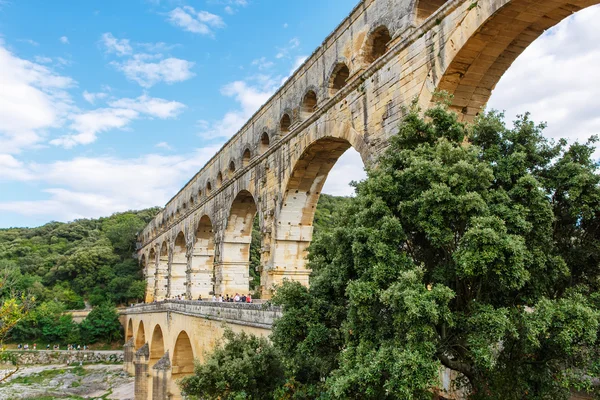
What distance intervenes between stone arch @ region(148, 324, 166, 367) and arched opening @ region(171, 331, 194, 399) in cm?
498

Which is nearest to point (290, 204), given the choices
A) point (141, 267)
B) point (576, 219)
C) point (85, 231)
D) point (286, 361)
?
point (286, 361)

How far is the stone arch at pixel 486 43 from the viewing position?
22.5ft

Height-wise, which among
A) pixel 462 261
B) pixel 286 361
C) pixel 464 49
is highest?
pixel 464 49

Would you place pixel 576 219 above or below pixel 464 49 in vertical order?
below

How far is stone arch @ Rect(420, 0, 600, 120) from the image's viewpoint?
270 inches

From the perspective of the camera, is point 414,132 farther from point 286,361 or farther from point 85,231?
point 85,231

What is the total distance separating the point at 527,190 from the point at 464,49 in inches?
145

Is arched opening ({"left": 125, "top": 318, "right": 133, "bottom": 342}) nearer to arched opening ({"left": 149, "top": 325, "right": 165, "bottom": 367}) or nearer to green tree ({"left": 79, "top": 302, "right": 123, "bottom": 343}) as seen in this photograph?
green tree ({"left": 79, "top": 302, "right": 123, "bottom": 343})

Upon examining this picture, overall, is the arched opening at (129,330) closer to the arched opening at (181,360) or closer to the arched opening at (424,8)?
the arched opening at (181,360)

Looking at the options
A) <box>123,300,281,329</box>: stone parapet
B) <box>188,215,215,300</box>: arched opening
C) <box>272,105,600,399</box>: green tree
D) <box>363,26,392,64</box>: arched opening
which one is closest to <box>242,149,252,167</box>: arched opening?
<box>188,215,215,300</box>: arched opening

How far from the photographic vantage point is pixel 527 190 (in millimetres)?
4691

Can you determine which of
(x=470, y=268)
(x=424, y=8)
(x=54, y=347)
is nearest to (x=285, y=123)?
(x=424, y=8)

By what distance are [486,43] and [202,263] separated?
17.7 meters

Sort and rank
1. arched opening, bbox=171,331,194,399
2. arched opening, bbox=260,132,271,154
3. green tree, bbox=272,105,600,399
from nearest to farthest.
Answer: green tree, bbox=272,105,600,399 < arched opening, bbox=260,132,271,154 < arched opening, bbox=171,331,194,399
